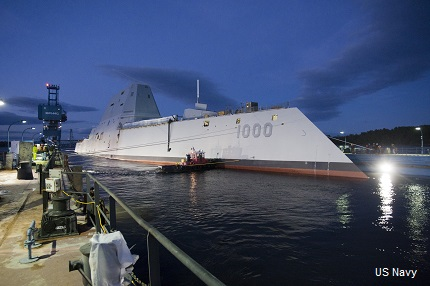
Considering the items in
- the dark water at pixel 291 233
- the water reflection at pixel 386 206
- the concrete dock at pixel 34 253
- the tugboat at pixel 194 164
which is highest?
the tugboat at pixel 194 164

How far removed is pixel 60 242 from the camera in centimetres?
512

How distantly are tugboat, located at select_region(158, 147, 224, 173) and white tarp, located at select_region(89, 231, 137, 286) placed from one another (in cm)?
2575

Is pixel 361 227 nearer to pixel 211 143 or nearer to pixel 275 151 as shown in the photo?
pixel 275 151

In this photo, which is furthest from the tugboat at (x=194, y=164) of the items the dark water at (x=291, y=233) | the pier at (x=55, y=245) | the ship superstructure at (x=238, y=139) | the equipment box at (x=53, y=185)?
the equipment box at (x=53, y=185)

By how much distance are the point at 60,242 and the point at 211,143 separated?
2795 centimetres

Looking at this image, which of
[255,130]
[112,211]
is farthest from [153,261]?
[255,130]

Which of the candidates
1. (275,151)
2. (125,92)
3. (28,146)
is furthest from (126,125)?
(275,151)

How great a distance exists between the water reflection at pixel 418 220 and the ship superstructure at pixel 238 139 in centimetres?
691

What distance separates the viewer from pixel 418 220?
10.5 m

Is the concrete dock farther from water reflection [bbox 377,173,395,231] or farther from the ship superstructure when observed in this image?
the ship superstructure

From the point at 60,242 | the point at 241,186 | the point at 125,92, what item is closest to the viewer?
the point at 60,242

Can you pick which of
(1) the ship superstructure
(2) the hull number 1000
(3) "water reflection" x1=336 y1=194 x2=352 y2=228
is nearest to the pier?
(3) "water reflection" x1=336 y1=194 x2=352 y2=228

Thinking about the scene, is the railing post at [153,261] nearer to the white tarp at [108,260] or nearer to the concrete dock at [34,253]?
the white tarp at [108,260]

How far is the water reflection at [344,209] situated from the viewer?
34.0ft
